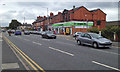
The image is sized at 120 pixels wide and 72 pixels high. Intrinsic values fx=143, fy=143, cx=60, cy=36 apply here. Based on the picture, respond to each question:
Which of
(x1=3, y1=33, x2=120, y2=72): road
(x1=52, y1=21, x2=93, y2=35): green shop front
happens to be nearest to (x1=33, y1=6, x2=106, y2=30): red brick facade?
(x1=52, y1=21, x2=93, y2=35): green shop front

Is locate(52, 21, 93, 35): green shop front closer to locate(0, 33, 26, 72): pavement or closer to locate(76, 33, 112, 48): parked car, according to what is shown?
locate(76, 33, 112, 48): parked car

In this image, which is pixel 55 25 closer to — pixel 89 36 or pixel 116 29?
pixel 116 29

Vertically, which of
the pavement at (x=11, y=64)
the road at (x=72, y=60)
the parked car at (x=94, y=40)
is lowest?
the road at (x=72, y=60)

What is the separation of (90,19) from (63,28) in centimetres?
1114

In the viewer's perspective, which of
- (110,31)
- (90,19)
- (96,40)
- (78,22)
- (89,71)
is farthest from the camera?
(90,19)

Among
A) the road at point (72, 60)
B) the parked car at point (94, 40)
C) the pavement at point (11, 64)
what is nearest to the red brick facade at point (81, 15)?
the parked car at point (94, 40)

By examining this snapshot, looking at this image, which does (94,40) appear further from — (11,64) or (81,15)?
(81,15)

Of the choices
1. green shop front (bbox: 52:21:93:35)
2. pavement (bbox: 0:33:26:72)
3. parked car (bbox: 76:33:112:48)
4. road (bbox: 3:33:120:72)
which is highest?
green shop front (bbox: 52:21:93:35)

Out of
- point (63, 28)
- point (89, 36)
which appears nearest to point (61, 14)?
point (63, 28)

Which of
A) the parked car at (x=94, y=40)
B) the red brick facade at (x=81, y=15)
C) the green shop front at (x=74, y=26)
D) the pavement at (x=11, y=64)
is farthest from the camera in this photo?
the red brick facade at (x=81, y=15)

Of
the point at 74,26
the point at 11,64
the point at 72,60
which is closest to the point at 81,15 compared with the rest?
the point at 74,26

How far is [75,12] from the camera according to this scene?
172 ft

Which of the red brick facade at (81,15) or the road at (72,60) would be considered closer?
the road at (72,60)

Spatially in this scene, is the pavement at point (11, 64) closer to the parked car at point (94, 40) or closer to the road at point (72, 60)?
the road at point (72, 60)
